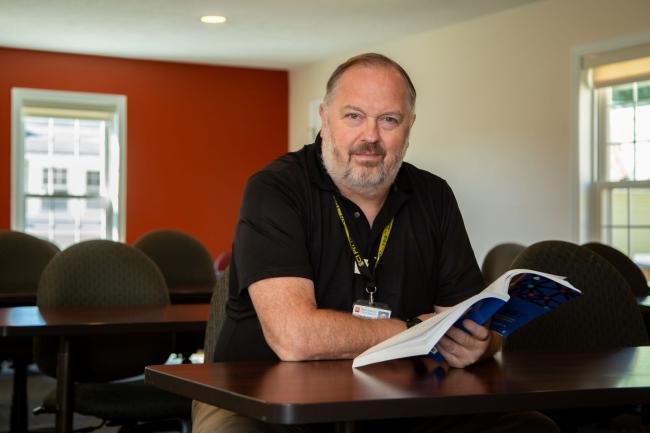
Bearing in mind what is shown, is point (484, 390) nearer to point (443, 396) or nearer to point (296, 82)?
point (443, 396)

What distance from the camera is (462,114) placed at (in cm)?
842

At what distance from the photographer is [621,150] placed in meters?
7.17

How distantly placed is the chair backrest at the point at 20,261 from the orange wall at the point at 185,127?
4982 millimetres

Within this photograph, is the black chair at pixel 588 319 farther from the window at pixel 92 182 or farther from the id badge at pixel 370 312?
the window at pixel 92 182

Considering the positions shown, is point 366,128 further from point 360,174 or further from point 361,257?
point 361,257

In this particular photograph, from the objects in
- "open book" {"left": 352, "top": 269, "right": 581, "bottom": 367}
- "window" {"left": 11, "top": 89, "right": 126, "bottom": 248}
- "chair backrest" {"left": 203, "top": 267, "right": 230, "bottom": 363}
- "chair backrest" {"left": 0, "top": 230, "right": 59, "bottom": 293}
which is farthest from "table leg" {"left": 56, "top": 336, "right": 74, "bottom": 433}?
"window" {"left": 11, "top": 89, "right": 126, "bottom": 248}

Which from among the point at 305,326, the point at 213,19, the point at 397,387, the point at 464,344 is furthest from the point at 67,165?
the point at 397,387

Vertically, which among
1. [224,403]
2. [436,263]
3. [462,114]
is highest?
[462,114]

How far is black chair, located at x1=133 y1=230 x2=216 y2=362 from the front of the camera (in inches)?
223

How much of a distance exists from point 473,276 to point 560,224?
5093 millimetres

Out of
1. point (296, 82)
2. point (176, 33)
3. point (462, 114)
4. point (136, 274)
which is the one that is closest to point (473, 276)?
point (136, 274)

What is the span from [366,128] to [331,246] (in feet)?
0.98

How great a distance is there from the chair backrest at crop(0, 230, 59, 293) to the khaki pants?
129 inches

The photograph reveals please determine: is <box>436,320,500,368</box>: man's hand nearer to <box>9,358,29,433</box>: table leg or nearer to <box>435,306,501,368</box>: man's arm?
<box>435,306,501,368</box>: man's arm
